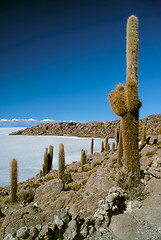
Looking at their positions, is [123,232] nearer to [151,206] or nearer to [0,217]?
[151,206]

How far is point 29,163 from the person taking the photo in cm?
2623

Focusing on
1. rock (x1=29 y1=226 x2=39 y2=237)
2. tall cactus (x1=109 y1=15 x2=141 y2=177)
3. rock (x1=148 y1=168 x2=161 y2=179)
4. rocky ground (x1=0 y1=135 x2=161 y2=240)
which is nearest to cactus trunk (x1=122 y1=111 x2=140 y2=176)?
tall cactus (x1=109 y1=15 x2=141 y2=177)

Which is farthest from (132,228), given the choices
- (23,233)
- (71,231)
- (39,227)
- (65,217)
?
(23,233)

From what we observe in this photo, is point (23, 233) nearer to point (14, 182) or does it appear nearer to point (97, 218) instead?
point (97, 218)

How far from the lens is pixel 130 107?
7211 mm

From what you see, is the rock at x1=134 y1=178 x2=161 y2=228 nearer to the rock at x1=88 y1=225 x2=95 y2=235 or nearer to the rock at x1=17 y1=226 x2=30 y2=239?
the rock at x1=88 y1=225 x2=95 y2=235

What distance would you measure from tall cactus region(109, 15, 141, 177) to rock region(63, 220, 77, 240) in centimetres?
345

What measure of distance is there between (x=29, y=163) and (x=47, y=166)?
10102 millimetres

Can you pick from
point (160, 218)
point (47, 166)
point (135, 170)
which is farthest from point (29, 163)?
point (160, 218)

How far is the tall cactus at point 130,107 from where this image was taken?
23.6 feet

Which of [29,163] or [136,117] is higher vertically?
[136,117]

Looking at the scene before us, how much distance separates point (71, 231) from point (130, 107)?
196 inches

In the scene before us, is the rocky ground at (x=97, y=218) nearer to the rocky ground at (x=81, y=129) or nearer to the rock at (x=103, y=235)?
the rock at (x=103, y=235)

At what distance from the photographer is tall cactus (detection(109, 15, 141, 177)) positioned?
7199mm
